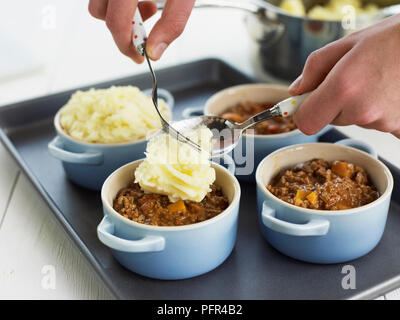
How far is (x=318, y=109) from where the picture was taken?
172 centimetres

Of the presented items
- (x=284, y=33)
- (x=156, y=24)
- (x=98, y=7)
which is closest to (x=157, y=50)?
(x=156, y=24)

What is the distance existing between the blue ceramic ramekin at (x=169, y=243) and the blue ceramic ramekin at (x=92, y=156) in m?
0.33

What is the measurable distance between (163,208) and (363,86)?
69cm

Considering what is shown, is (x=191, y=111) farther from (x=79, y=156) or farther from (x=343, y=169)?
(x=343, y=169)

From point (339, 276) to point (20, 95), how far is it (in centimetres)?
207

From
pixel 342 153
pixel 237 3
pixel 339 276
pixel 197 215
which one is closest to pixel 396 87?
pixel 342 153

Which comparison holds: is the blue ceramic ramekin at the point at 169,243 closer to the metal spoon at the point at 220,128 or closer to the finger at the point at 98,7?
the metal spoon at the point at 220,128

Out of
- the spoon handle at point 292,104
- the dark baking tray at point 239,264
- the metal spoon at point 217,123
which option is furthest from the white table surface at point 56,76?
Result: the spoon handle at point 292,104

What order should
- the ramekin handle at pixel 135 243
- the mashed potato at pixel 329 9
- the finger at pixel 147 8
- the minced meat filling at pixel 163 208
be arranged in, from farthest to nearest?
the mashed potato at pixel 329 9
the finger at pixel 147 8
the minced meat filling at pixel 163 208
the ramekin handle at pixel 135 243

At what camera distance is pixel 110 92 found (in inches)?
89.5

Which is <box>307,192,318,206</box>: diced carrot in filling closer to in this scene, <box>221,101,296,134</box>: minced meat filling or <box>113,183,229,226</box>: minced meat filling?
<box>113,183,229,226</box>: minced meat filling

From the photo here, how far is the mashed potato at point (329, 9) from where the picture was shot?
3.17m

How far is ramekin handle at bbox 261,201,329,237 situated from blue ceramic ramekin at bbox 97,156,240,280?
12 cm

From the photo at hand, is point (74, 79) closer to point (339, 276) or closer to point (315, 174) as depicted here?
point (315, 174)
